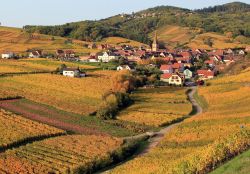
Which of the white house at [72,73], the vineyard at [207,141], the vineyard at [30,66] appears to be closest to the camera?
the vineyard at [207,141]

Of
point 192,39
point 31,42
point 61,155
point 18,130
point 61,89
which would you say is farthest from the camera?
point 192,39

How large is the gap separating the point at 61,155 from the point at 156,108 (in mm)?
23440

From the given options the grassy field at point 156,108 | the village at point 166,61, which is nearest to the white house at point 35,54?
the village at point 166,61

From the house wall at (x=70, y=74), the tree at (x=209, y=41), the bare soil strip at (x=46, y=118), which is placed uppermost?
the tree at (x=209, y=41)

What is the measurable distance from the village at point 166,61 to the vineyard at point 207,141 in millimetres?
27778

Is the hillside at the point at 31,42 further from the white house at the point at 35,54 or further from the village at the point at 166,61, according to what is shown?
the white house at the point at 35,54

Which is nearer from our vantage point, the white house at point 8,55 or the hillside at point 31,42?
the white house at point 8,55

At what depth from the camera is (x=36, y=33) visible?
15675 centimetres

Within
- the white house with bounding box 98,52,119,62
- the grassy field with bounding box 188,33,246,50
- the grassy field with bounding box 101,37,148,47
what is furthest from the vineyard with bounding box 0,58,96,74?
the grassy field with bounding box 188,33,246,50

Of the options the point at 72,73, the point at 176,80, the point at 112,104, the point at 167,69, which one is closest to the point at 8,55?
the point at 72,73

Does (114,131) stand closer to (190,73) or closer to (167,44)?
(190,73)

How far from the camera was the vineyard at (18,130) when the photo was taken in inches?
1591

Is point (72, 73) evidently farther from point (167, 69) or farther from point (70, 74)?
point (167, 69)

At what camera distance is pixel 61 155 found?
120 feet
